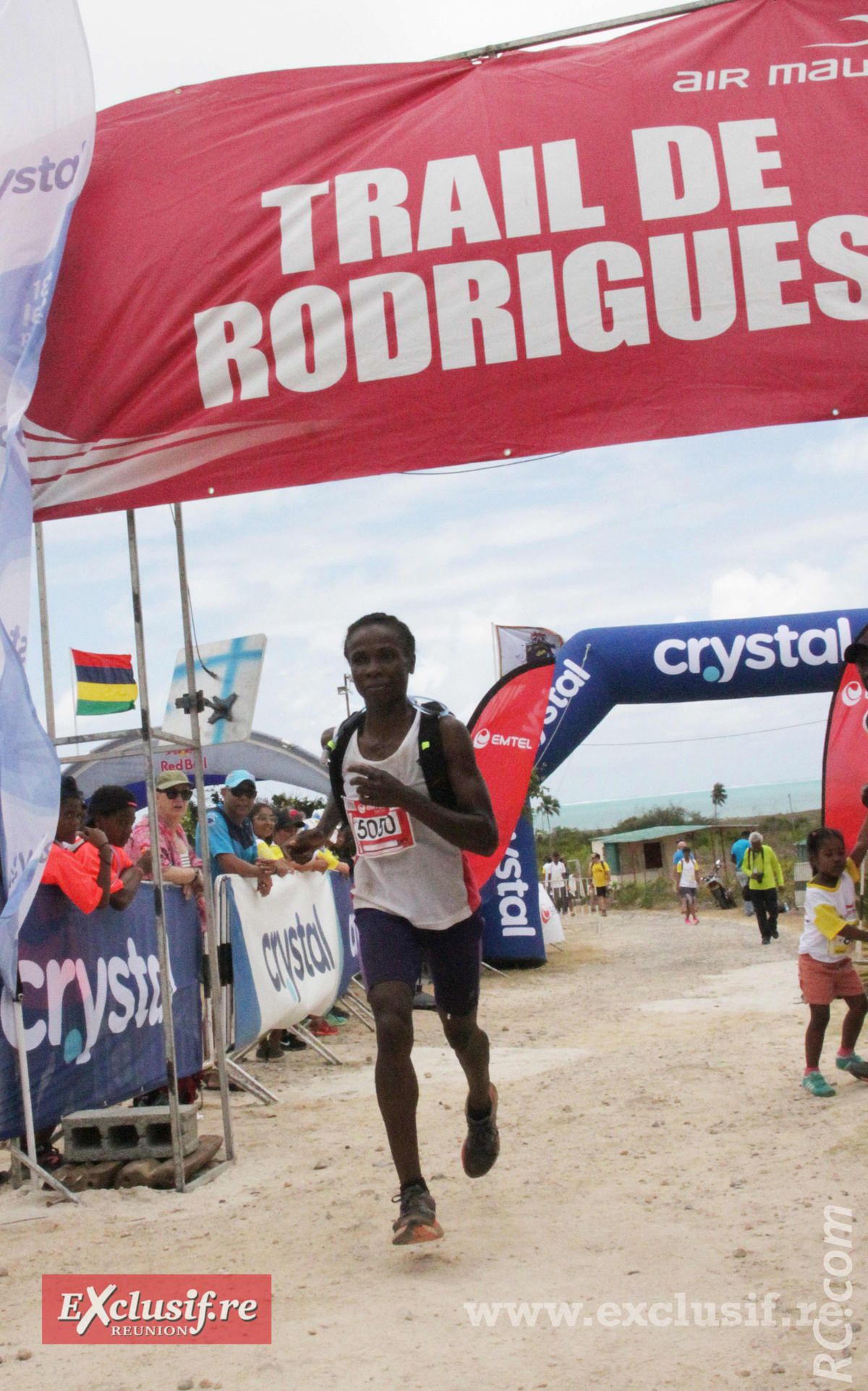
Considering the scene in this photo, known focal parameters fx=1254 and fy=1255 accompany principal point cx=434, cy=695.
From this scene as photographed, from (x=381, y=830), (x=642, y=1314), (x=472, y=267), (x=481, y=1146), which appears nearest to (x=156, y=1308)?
(x=481, y=1146)

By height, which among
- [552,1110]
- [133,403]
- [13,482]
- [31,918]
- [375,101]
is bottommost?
[552,1110]

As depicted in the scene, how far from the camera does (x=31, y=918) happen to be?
484 cm

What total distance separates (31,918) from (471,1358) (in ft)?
8.72

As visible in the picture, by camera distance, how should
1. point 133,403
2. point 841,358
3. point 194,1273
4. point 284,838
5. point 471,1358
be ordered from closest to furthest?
point 471,1358 → point 194,1273 → point 841,358 → point 133,403 → point 284,838

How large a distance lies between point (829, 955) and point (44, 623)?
386cm

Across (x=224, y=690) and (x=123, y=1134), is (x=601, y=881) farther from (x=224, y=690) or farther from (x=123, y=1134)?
(x=123, y=1134)

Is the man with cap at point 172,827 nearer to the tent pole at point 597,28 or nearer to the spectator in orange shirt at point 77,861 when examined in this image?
the spectator in orange shirt at point 77,861

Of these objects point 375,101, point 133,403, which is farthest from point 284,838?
point 375,101

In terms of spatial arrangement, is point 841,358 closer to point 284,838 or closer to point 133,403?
point 133,403

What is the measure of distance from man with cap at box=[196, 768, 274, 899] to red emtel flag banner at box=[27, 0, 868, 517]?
9.68ft

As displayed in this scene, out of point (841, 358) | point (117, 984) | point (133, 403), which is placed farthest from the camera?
point (117, 984)

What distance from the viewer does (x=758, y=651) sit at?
42.9 ft

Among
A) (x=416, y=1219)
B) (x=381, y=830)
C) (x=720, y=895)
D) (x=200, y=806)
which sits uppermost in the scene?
(x=200, y=806)

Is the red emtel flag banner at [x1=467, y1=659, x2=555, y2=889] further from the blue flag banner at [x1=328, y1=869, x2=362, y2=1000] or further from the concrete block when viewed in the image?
the concrete block
